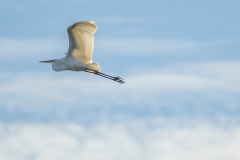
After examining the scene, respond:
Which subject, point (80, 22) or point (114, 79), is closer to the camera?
point (80, 22)

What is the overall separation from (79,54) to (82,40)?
0.73 meters

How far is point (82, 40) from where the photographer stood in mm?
35531

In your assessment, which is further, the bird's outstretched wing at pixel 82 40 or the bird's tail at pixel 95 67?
the bird's tail at pixel 95 67

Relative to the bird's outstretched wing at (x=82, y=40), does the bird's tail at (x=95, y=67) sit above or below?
below

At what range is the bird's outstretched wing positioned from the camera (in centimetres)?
3469

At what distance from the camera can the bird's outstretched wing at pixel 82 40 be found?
1366 inches

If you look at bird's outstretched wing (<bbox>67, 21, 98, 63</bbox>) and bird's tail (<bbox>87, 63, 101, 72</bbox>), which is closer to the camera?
bird's outstretched wing (<bbox>67, 21, 98, 63</bbox>)

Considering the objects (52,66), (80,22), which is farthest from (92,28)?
(52,66)

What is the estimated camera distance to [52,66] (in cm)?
3650

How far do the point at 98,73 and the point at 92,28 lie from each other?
7.55ft

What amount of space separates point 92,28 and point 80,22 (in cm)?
56

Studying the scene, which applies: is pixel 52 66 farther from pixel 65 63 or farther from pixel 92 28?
pixel 92 28

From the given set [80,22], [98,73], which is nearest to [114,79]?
[98,73]

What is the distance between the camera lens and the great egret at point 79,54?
35.2 m
